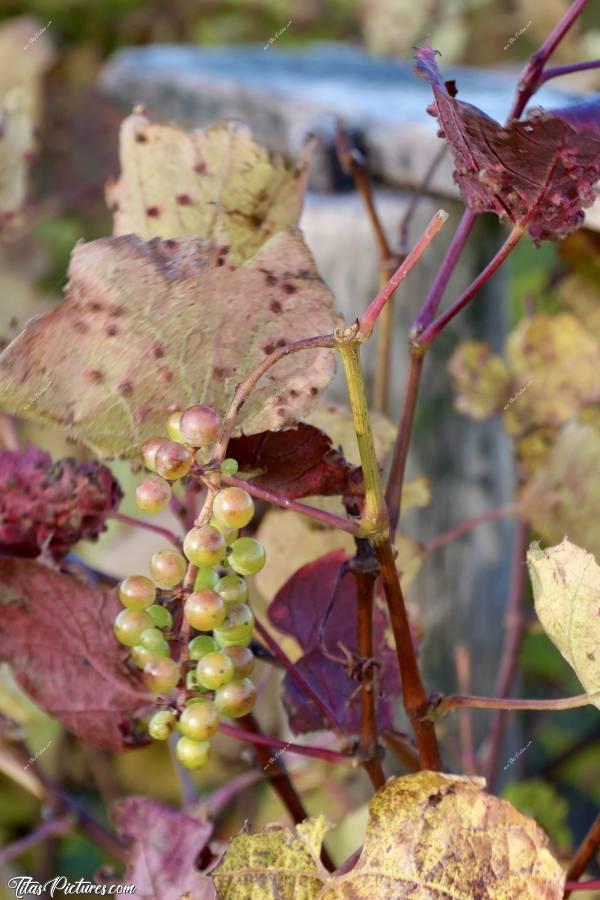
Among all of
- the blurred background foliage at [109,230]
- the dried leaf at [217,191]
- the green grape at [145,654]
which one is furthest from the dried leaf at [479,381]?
the green grape at [145,654]

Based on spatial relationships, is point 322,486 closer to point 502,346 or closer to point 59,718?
point 59,718

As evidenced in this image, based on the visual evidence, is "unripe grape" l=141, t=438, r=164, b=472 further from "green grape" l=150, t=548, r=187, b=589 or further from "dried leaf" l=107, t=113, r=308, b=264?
"dried leaf" l=107, t=113, r=308, b=264

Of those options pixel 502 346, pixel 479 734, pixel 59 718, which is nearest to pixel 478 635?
pixel 479 734

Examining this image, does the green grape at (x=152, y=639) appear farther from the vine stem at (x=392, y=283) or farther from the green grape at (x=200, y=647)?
the vine stem at (x=392, y=283)

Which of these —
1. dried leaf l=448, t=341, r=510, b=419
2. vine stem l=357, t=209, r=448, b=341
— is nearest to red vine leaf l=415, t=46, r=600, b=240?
vine stem l=357, t=209, r=448, b=341

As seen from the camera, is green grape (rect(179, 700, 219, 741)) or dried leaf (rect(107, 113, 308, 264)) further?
dried leaf (rect(107, 113, 308, 264))

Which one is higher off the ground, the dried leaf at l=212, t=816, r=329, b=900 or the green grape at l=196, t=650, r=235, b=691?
the green grape at l=196, t=650, r=235, b=691

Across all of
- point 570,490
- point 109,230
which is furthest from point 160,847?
point 109,230

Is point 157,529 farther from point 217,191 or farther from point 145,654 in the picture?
point 217,191
